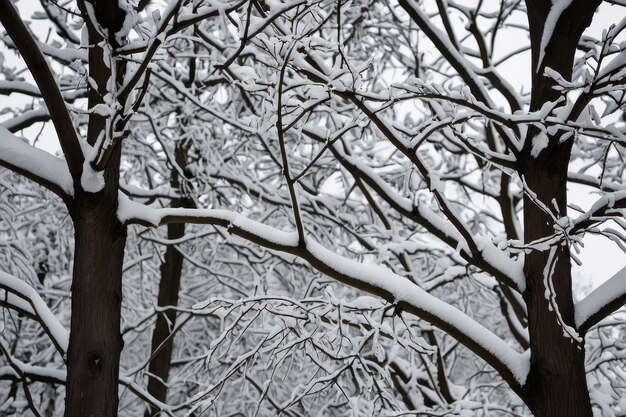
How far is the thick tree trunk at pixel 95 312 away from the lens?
2.37m

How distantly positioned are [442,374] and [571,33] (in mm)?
2766

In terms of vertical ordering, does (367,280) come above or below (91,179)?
below

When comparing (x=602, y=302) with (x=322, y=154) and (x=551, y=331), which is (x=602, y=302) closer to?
(x=551, y=331)

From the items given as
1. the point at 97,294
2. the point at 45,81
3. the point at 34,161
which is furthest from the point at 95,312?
the point at 45,81

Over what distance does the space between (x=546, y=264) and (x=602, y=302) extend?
312mm

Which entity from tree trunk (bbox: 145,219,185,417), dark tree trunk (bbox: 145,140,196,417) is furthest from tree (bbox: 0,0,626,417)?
tree trunk (bbox: 145,219,185,417)

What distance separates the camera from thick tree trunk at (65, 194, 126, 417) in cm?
237

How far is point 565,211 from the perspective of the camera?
3.01 metres

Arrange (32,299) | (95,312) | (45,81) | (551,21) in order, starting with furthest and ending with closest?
(551,21) < (32,299) < (95,312) < (45,81)

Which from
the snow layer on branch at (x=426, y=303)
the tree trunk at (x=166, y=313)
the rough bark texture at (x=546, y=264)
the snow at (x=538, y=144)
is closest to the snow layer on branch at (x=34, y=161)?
the snow layer on branch at (x=426, y=303)

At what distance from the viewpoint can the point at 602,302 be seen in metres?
2.57

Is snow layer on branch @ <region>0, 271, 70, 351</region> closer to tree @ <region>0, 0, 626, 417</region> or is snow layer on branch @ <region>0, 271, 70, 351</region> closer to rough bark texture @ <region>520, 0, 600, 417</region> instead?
tree @ <region>0, 0, 626, 417</region>

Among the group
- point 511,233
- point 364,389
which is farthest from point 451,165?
point 364,389

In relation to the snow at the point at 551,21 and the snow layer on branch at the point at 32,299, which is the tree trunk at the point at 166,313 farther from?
the snow at the point at 551,21
